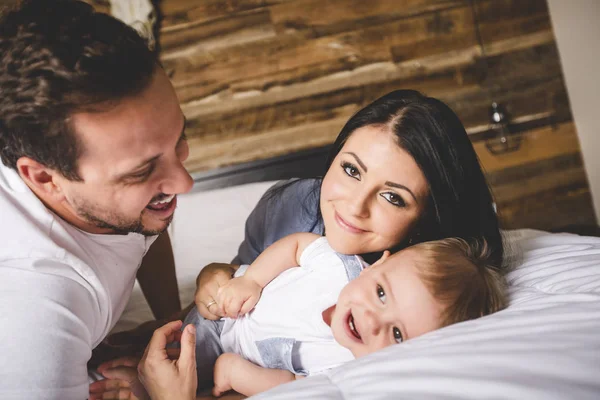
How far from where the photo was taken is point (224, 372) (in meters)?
1.01

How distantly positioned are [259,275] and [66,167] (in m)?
0.52

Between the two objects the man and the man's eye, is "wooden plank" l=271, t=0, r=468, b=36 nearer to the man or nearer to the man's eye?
the man

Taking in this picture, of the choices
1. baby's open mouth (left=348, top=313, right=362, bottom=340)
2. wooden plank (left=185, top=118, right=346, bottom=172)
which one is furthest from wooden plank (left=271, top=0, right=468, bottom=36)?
→ baby's open mouth (left=348, top=313, right=362, bottom=340)

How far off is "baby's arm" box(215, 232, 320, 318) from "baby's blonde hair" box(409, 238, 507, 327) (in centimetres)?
32

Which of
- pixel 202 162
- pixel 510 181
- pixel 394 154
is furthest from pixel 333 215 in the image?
pixel 510 181

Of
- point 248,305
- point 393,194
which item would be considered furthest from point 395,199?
point 248,305

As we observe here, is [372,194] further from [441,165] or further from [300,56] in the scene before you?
[300,56]

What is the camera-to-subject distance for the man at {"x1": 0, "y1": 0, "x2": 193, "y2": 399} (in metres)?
0.84

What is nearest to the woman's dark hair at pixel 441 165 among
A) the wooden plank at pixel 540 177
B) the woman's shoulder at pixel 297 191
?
the woman's shoulder at pixel 297 191

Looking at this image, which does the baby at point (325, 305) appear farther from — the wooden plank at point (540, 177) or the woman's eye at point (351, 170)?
the wooden plank at point (540, 177)

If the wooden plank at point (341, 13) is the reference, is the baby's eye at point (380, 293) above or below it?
below

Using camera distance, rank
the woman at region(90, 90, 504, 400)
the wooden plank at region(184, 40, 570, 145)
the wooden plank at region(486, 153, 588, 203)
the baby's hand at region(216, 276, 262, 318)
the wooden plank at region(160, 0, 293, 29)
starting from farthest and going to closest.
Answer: the wooden plank at region(486, 153, 588, 203), the wooden plank at region(184, 40, 570, 145), the wooden plank at region(160, 0, 293, 29), the baby's hand at region(216, 276, 262, 318), the woman at region(90, 90, 504, 400)

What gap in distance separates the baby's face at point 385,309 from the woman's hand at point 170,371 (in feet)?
1.06

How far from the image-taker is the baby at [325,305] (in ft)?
2.98
